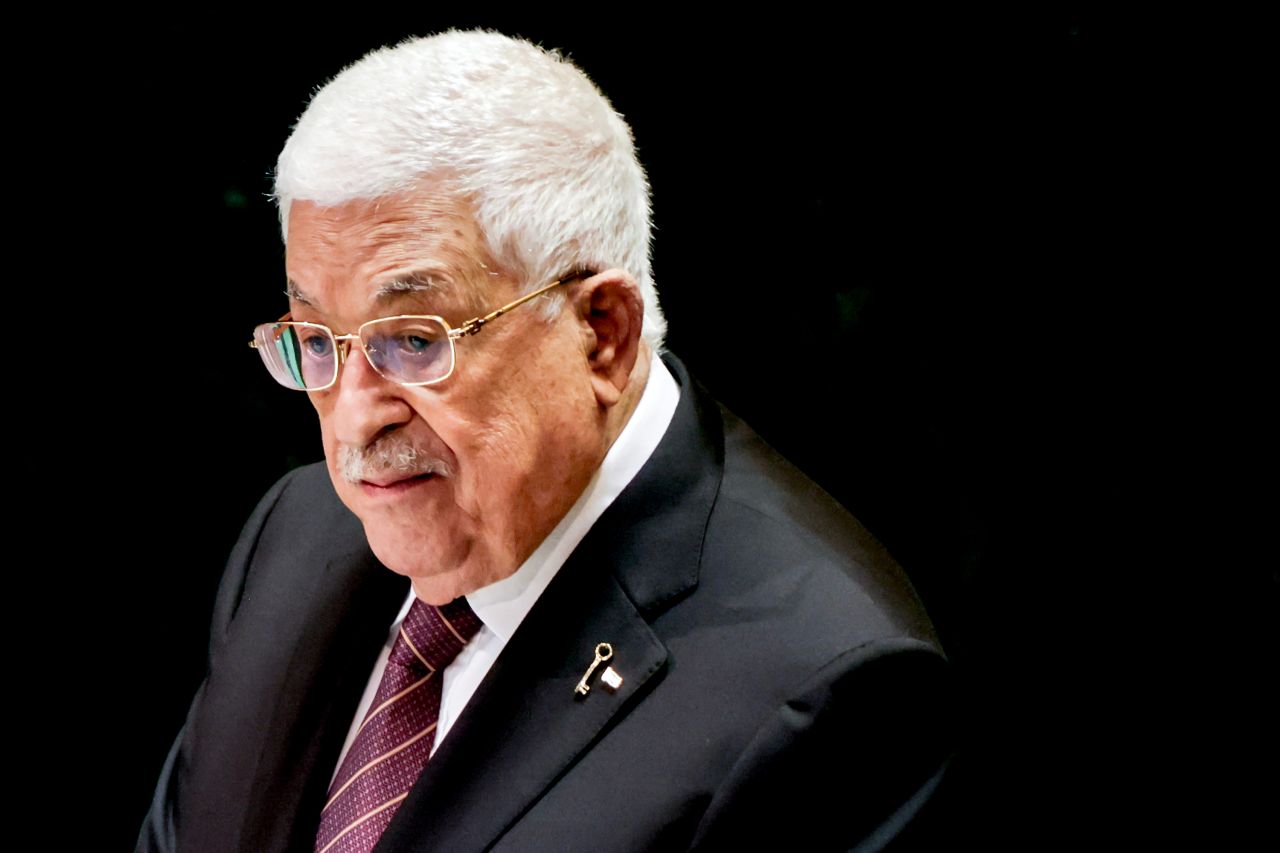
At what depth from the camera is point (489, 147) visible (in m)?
1.50

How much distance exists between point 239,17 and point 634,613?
45.1 inches

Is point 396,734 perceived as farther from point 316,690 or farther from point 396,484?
point 396,484

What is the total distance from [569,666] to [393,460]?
0.32m

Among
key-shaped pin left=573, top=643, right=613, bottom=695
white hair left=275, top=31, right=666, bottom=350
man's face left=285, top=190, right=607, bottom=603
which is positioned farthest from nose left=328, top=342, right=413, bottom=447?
key-shaped pin left=573, top=643, right=613, bottom=695

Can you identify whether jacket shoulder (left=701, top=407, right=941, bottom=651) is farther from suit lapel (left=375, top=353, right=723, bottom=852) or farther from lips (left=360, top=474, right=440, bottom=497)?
lips (left=360, top=474, right=440, bottom=497)

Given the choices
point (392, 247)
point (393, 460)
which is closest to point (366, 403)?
point (393, 460)

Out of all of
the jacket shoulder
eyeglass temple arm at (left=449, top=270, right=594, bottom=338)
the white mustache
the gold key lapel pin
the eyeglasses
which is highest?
eyeglass temple arm at (left=449, top=270, right=594, bottom=338)

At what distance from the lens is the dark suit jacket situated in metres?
1.53

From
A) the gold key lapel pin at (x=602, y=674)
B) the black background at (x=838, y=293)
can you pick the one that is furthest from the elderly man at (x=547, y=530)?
the black background at (x=838, y=293)

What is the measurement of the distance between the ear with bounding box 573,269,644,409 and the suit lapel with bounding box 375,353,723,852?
5.0 inches

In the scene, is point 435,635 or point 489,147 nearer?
point 489,147

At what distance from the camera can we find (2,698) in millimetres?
2363

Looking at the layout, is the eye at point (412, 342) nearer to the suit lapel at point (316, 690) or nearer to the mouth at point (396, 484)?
the mouth at point (396, 484)

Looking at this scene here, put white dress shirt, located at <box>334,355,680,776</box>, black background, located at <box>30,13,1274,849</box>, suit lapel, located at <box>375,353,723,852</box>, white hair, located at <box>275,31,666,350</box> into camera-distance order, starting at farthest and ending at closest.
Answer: black background, located at <box>30,13,1274,849</box>, white dress shirt, located at <box>334,355,680,776</box>, suit lapel, located at <box>375,353,723,852</box>, white hair, located at <box>275,31,666,350</box>
